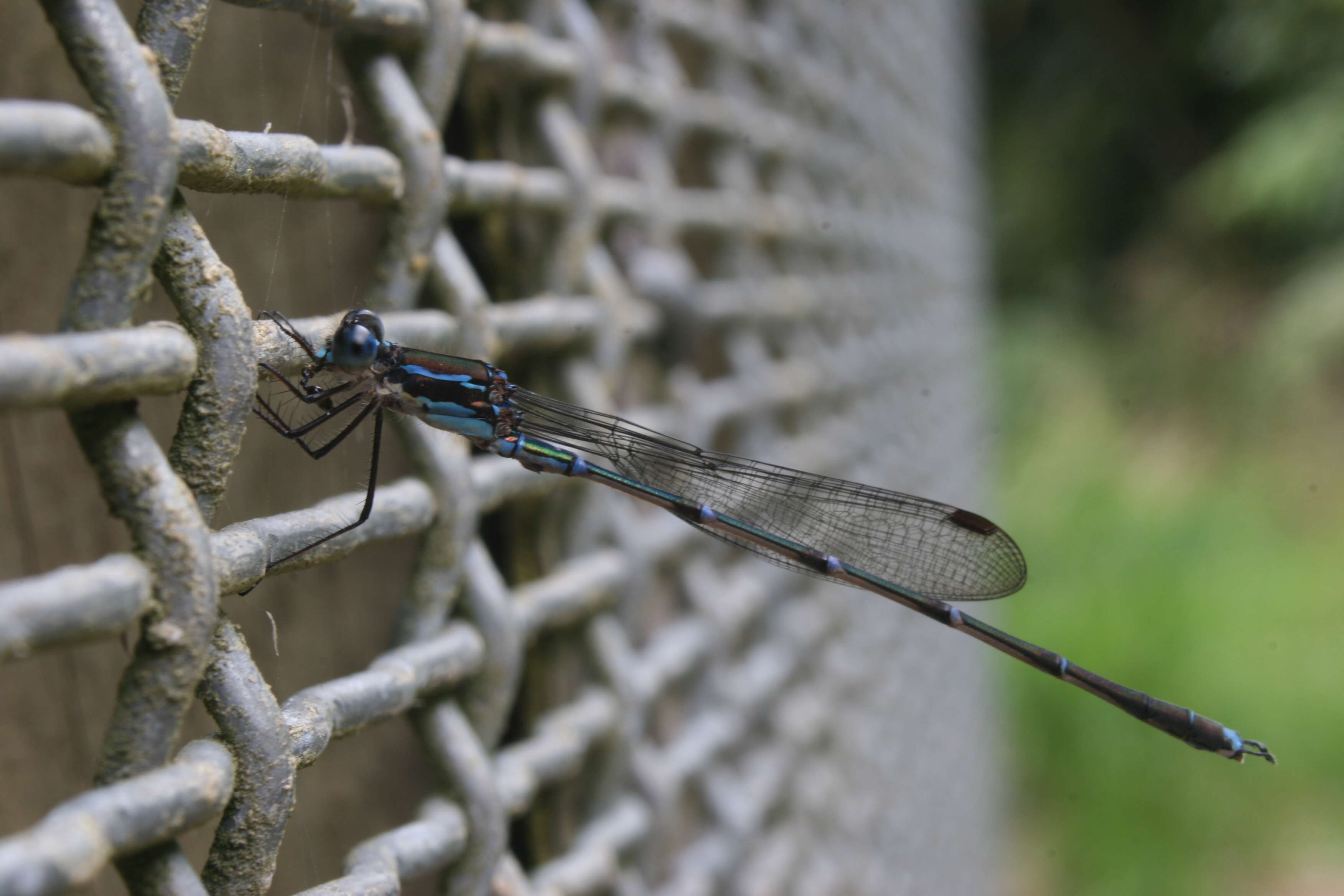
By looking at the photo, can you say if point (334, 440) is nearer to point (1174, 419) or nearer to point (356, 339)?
point (356, 339)

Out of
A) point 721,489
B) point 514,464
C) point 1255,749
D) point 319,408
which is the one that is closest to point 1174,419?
point 1255,749

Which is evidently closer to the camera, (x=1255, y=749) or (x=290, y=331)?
(x=290, y=331)

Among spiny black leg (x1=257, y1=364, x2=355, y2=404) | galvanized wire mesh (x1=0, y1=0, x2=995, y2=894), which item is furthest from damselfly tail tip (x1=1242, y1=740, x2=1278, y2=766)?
spiny black leg (x1=257, y1=364, x2=355, y2=404)

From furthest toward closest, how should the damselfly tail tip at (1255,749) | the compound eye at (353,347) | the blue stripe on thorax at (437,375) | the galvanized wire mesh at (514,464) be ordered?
the damselfly tail tip at (1255,749)
the blue stripe on thorax at (437,375)
the compound eye at (353,347)
the galvanized wire mesh at (514,464)

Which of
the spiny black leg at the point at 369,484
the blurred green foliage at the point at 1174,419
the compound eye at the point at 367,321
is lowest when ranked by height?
the spiny black leg at the point at 369,484

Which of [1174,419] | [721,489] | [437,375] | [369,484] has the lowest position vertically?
[369,484]

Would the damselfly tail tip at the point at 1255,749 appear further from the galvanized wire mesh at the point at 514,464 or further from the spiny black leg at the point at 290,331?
the spiny black leg at the point at 290,331

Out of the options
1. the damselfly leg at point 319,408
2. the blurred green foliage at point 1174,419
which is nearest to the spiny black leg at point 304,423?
the damselfly leg at point 319,408
